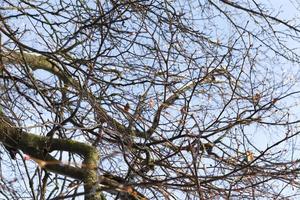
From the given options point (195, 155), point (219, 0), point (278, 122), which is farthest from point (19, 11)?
point (195, 155)

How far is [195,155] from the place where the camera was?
2.37m

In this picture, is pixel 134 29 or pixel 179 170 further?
pixel 134 29

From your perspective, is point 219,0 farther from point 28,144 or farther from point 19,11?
point 28,144

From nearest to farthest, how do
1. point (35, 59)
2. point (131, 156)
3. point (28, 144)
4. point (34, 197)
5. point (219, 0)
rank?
point (131, 156), point (34, 197), point (28, 144), point (35, 59), point (219, 0)

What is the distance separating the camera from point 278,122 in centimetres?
457

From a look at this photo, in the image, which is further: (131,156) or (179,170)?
(179,170)

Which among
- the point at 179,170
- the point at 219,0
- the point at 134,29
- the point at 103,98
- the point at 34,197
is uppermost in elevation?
the point at 219,0

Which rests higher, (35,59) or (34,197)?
(35,59)

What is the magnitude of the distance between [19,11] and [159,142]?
1.63 metres

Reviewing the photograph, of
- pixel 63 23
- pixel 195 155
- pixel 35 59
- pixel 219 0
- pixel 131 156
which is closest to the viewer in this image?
pixel 195 155

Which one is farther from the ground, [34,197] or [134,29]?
[134,29]

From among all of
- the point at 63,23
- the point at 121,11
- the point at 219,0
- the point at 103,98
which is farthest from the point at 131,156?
the point at 219,0

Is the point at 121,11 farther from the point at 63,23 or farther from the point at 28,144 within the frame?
the point at 28,144

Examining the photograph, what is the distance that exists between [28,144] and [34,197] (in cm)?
74
